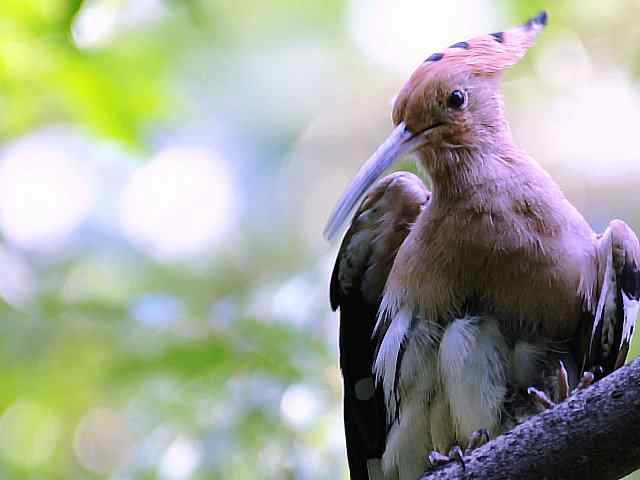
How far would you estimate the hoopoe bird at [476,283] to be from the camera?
4.25 m

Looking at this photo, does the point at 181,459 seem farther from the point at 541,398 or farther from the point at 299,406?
the point at 541,398

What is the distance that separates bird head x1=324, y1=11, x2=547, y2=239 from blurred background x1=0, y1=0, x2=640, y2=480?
1071 mm

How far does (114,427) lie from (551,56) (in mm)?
4414

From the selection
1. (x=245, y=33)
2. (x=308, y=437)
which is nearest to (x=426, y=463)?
(x=308, y=437)

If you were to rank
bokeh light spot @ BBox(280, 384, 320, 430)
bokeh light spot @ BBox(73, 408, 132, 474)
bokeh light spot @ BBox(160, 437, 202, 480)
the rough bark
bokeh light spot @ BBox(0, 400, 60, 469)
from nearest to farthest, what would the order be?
the rough bark, bokeh light spot @ BBox(160, 437, 202, 480), bokeh light spot @ BBox(280, 384, 320, 430), bokeh light spot @ BBox(0, 400, 60, 469), bokeh light spot @ BBox(73, 408, 132, 474)

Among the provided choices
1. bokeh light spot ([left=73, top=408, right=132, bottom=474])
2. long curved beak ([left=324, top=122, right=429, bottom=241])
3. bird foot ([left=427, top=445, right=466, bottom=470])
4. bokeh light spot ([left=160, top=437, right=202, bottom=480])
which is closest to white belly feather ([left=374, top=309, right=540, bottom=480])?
bird foot ([left=427, top=445, right=466, bottom=470])

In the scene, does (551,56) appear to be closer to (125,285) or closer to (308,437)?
(308,437)

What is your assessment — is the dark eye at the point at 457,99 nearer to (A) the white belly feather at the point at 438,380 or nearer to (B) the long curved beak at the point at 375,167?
(B) the long curved beak at the point at 375,167

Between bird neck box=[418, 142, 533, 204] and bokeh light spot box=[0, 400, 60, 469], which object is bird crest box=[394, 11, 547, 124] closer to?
bird neck box=[418, 142, 533, 204]

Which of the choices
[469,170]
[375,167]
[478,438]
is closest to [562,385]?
[478,438]

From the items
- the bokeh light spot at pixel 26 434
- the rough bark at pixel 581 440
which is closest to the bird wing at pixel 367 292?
the rough bark at pixel 581 440

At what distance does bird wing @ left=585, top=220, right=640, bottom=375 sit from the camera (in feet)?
14.1

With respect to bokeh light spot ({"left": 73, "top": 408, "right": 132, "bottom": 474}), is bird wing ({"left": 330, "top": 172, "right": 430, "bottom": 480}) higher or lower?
lower

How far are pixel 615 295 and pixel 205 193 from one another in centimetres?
485
